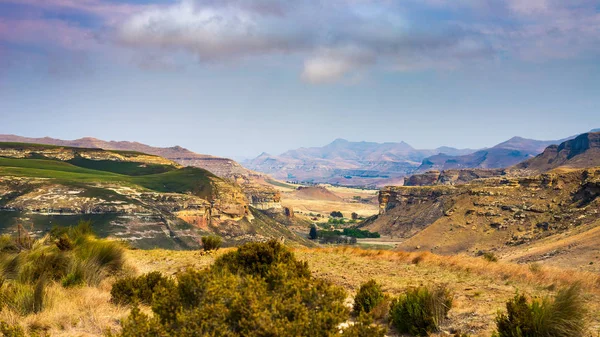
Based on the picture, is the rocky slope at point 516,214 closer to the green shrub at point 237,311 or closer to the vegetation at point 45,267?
the vegetation at point 45,267

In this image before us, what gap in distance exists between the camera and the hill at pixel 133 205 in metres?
89.4

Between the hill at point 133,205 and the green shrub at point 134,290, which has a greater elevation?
the green shrub at point 134,290

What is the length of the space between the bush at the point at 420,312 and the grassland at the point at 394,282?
1.57 ft

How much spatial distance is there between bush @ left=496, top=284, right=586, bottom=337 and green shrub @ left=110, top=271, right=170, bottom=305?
7941 millimetres

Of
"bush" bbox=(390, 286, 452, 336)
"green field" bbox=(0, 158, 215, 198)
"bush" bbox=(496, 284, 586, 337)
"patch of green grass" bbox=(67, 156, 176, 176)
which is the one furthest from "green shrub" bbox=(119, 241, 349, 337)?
"patch of green grass" bbox=(67, 156, 176, 176)

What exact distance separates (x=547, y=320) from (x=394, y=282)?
7.71m

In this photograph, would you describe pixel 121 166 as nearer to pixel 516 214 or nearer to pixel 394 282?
pixel 516 214

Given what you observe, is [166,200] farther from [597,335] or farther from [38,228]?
[597,335]

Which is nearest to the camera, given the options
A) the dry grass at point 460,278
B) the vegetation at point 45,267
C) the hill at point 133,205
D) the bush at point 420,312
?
the vegetation at point 45,267

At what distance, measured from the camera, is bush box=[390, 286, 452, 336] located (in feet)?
31.3

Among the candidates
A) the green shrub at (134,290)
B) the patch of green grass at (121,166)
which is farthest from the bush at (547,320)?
the patch of green grass at (121,166)

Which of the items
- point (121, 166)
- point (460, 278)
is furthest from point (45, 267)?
point (121, 166)

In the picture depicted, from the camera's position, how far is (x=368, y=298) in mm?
11617

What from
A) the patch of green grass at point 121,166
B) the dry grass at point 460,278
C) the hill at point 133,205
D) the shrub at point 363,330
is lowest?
the hill at point 133,205
